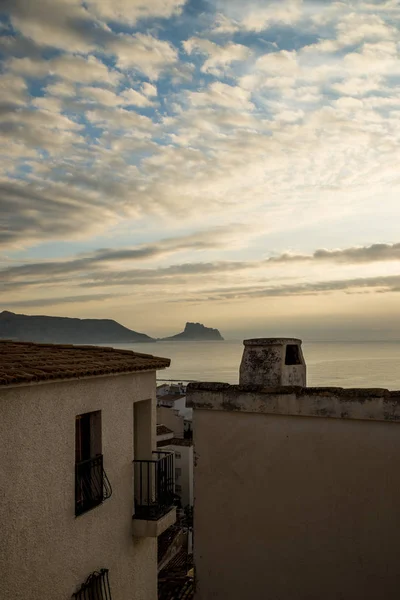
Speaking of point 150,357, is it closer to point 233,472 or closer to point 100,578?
point 100,578

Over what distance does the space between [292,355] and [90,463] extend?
374 centimetres

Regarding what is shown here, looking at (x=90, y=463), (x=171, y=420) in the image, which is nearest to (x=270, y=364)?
(x=90, y=463)

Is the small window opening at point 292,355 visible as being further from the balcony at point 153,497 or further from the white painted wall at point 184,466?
the white painted wall at point 184,466

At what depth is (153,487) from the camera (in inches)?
400

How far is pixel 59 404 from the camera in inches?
292

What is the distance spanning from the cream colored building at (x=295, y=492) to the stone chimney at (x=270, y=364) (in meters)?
1.27

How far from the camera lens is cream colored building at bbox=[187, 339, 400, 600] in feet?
17.1

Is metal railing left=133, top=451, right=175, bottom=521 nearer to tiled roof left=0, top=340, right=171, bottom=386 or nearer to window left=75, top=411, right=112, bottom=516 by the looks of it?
window left=75, top=411, right=112, bottom=516

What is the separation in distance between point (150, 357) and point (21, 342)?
2605 mm

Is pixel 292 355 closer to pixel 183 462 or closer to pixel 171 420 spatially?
pixel 183 462

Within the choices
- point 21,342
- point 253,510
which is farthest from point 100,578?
point 21,342

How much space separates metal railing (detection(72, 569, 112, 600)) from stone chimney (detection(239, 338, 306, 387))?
4081mm

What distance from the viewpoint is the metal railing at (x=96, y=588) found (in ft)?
25.7

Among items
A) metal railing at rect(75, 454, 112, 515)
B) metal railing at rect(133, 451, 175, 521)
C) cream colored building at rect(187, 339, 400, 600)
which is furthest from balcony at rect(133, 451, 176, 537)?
cream colored building at rect(187, 339, 400, 600)
